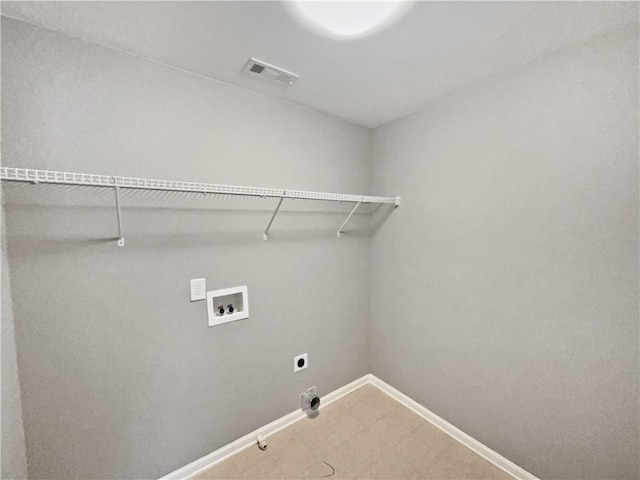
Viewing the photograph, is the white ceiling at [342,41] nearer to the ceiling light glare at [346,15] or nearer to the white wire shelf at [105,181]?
the ceiling light glare at [346,15]

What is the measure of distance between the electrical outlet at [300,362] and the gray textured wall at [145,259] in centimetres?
4

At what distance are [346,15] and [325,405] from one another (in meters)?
2.52

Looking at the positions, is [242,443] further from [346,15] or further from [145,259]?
[346,15]

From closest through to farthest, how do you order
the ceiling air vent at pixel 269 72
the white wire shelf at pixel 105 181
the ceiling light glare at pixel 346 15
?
the white wire shelf at pixel 105 181
the ceiling light glare at pixel 346 15
the ceiling air vent at pixel 269 72

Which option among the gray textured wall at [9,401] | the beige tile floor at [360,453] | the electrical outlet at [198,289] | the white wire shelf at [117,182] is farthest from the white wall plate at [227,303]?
the beige tile floor at [360,453]

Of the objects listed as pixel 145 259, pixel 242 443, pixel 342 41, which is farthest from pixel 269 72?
pixel 242 443

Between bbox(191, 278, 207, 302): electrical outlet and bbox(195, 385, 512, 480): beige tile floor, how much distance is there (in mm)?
1066

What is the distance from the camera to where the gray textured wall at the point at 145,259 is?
1.07 meters

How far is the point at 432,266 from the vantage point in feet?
6.02

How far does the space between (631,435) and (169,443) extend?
2.30 meters

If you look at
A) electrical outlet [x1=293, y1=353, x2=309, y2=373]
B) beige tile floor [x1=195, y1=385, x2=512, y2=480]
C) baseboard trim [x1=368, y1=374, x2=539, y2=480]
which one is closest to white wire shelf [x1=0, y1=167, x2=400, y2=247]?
electrical outlet [x1=293, y1=353, x2=309, y2=373]

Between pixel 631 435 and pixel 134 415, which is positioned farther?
pixel 134 415

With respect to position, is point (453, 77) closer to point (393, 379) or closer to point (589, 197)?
point (589, 197)

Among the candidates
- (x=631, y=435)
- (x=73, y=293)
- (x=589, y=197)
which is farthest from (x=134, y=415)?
(x=589, y=197)
